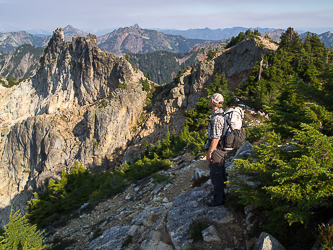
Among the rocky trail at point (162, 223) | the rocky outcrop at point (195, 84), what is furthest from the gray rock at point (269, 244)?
the rocky outcrop at point (195, 84)

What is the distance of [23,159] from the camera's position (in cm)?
4769

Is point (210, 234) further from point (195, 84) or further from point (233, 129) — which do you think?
point (195, 84)

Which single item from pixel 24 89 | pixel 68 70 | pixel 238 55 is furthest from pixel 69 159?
pixel 238 55

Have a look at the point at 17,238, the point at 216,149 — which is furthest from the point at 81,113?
the point at 216,149

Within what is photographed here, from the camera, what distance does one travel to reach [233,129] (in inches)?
183

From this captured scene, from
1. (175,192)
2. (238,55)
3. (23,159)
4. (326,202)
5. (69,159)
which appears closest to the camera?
(326,202)

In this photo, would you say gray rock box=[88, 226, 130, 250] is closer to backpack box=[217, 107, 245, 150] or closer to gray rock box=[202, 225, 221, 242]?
gray rock box=[202, 225, 221, 242]

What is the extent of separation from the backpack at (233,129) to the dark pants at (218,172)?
0.39 metres

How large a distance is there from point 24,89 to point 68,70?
17.6 metres

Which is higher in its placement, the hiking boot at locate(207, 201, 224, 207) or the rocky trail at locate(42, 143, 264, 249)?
the hiking boot at locate(207, 201, 224, 207)

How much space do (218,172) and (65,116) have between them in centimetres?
4984

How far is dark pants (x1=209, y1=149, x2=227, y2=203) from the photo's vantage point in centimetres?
502

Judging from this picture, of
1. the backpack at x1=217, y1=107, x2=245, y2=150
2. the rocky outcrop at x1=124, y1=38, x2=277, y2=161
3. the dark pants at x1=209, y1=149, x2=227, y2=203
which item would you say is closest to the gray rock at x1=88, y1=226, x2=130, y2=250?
the dark pants at x1=209, y1=149, x2=227, y2=203

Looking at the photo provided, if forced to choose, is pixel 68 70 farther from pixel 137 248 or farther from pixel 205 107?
pixel 137 248
